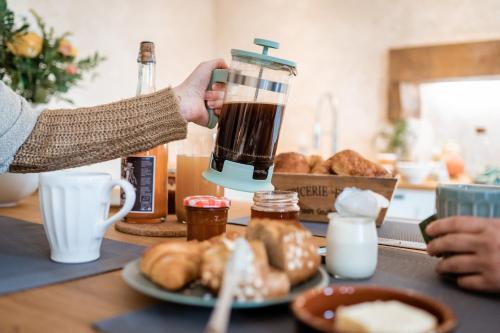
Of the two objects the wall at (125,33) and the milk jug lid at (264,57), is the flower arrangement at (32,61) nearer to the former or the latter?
the milk jug lid at (264,57)

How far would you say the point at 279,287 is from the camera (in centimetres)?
53

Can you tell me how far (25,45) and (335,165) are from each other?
95cm

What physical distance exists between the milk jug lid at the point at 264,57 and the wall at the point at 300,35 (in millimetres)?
2366

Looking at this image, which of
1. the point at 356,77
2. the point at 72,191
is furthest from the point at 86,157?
the point at 356,77

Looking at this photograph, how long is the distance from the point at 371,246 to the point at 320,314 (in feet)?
0.72

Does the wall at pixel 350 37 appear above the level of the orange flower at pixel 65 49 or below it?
above

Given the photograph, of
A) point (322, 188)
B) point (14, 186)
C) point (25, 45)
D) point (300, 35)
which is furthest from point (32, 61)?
point (300, 35)

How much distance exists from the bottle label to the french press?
0.63 feet

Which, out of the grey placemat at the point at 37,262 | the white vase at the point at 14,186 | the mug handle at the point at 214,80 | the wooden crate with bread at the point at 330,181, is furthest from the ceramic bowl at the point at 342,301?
the white vase at the point at 14,186

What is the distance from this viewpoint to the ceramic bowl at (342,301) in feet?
1.48

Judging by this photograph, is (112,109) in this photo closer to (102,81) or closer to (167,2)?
(102,81)

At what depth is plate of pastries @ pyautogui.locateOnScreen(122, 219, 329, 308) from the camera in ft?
1.70

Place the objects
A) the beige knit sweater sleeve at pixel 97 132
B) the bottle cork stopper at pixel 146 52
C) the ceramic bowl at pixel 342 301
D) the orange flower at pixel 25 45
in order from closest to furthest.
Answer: the ceramic bowl at pixel 342 301 → the beige knit sweater sleeve at pixel 97 132 → the bottle cork stopper at pixel 146 52 → the orange flower at pixel 25 45

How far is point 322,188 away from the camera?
48.4 inches
